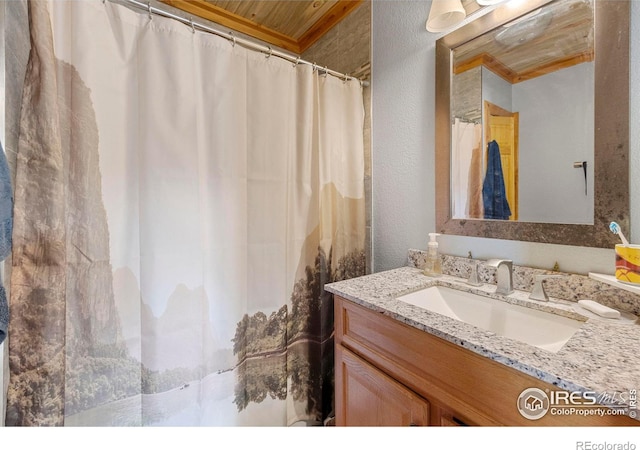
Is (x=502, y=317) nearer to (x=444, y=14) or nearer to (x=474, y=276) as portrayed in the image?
(x=474, y=276)

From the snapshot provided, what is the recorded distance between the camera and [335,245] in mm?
1348

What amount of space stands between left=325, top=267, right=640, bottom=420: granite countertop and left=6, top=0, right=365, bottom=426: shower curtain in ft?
1.65

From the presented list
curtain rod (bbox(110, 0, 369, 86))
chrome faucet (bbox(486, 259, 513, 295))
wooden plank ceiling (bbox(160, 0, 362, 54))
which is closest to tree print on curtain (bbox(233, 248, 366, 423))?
chrome faucet (bbox(486, 259, 513, 295))

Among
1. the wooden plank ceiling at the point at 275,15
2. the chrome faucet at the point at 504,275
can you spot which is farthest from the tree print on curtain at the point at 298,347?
the wooden plank ceiling at the point at 275,15

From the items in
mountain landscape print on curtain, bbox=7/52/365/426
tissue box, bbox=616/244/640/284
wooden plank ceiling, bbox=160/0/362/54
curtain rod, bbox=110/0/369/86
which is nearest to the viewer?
tissue box, bbox=616/244/640/284

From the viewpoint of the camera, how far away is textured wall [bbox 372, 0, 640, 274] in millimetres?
1102

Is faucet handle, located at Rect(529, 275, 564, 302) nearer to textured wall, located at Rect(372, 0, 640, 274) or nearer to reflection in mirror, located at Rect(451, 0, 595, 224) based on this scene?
textured wall, located at Rect(372, 0, 640, 274)

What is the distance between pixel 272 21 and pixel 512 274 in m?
1.82

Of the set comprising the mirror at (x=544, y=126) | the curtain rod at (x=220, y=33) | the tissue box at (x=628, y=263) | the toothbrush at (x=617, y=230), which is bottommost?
the tissue box at (x=628, y=263)

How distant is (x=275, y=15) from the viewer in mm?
1516

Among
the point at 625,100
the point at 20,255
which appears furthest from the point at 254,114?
the point at 625,100

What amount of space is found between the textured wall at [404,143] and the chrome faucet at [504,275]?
0.32ft

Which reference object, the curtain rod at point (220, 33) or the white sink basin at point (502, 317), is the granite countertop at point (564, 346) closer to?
the white sink basin at point (502, 317)

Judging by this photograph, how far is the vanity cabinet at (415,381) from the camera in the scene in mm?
496
